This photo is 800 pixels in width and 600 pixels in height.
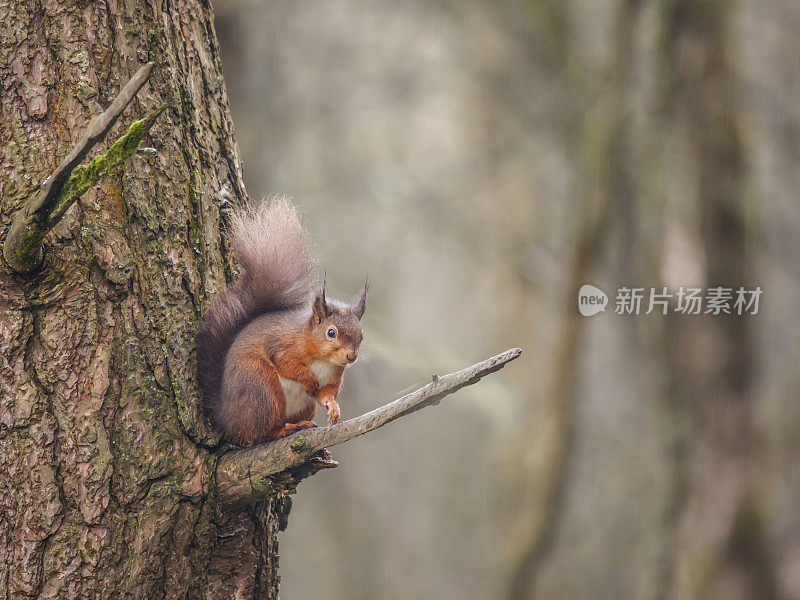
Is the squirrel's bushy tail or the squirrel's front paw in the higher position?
the squirrel's bushy tail

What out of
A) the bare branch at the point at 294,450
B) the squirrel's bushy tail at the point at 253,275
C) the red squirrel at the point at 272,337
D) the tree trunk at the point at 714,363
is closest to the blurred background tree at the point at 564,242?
the tree trunk at the point at 714,363

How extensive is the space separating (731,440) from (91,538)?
375cm

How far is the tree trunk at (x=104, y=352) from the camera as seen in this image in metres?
1.65

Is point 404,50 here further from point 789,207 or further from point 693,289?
point 789,207

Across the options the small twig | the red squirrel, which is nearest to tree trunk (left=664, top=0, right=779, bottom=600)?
the red squirrel

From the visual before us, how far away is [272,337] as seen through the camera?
2041 mm

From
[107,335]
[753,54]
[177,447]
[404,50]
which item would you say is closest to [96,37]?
[107,335]

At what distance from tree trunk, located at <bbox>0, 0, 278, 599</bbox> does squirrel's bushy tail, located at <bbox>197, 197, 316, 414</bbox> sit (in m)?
0.06

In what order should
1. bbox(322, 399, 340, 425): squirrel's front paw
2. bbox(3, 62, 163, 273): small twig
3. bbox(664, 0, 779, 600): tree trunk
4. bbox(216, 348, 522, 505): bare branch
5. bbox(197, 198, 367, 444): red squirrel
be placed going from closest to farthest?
1. bbox(3, 62, 163, 273): small twig
2. bbox(216, 348, 522, 505): bare branch
3. bbox(197, 198, 367, 444): red squirrel
4. bbox(322, 399, 340, 425): squirrel's front paw
5. bbox(664, 0, 779, 600): tree trunk

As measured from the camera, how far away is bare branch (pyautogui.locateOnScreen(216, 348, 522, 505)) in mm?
1511

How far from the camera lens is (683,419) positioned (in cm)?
452
